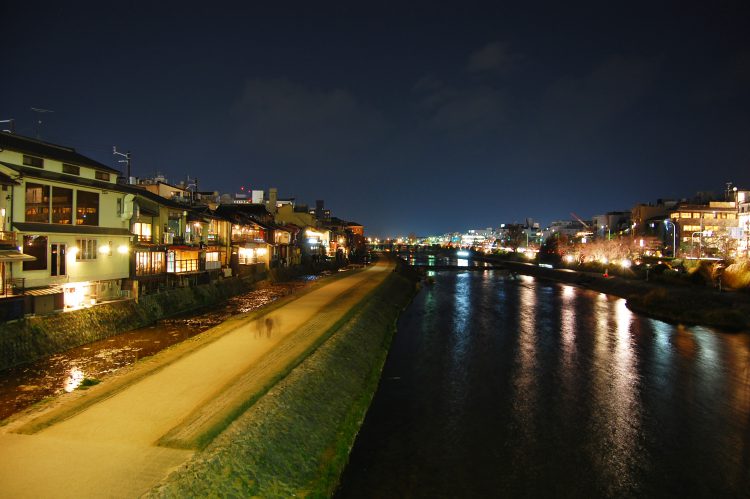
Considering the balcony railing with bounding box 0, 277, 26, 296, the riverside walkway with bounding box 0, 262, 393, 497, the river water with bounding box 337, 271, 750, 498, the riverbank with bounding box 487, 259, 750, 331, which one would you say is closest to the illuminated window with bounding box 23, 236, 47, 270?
the balcony railing with bounding box 0, 277, 26, 296

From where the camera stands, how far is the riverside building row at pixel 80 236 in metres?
18.9

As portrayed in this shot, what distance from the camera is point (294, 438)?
10320mm

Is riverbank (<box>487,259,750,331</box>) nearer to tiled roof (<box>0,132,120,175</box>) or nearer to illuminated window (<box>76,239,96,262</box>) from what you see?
illuminated window (<box>76,239,96,262</box>)

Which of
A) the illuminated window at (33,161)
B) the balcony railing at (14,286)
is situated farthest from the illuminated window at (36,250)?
the illuminated window at (33,161)

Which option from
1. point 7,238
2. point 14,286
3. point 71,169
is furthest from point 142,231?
point 14,286

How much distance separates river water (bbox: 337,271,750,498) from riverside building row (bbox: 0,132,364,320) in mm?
14977

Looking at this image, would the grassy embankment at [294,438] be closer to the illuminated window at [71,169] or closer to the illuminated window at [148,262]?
the illuminated window at [148,262]

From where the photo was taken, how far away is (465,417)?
46.4ft

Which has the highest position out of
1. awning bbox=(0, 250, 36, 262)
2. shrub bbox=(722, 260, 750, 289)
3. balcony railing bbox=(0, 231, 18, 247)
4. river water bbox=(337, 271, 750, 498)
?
balcony railing bbox=(0, 231, 18, 247)

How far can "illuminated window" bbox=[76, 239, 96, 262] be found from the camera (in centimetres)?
2218

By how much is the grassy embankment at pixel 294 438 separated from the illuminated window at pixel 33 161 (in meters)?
17.2

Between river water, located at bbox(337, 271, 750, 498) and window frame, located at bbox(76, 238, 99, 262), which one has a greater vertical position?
window frame, located at bbox(76, 238, 99, 262)

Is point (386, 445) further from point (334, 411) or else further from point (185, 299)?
point (185, 299)

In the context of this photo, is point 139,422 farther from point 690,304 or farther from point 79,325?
point 690,304
